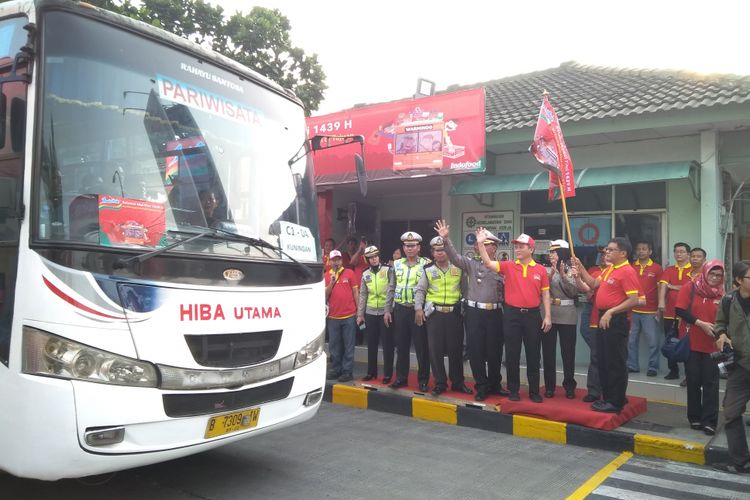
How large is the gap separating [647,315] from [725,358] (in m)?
3.01

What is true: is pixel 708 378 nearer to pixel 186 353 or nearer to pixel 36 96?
pixel 186 353

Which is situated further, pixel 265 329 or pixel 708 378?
pixel 708 378

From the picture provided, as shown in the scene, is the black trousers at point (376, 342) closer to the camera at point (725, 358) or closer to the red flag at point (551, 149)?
the red flag at point (551, 149)

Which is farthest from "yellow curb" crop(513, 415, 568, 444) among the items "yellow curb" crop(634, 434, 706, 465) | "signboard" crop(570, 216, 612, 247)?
"signboard" crop(570, 216, 612, 247)

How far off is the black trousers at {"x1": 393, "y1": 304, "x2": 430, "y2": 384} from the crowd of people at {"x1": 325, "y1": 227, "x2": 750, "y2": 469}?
1cm

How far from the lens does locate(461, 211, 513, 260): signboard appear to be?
971cm

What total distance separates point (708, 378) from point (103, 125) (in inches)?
215

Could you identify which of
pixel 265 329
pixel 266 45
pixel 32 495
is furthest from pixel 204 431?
pixel 266 45

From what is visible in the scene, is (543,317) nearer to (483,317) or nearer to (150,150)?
(483,317)

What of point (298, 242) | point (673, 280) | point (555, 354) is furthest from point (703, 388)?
point (298, 242)

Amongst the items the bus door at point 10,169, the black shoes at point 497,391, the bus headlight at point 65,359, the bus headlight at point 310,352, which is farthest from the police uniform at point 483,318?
the bus door at point 10,169

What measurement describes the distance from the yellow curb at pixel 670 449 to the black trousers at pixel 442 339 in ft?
7.07

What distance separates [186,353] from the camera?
128 inches

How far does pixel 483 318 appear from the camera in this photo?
6.46m
